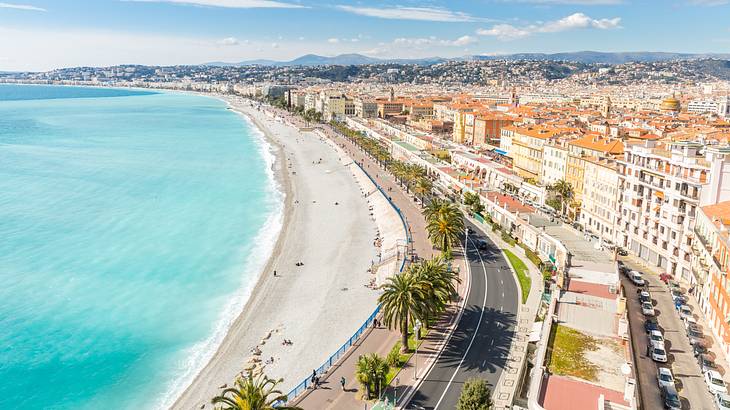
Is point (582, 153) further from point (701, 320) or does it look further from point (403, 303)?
point (403, 303)

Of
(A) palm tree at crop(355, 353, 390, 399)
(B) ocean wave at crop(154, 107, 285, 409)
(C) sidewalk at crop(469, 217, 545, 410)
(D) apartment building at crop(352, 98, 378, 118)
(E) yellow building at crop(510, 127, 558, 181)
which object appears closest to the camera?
(C) sidewalk at crop(469, 217, 545, 410)

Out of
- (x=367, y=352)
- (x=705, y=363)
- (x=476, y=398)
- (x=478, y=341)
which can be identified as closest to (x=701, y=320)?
(x=705, y=363)

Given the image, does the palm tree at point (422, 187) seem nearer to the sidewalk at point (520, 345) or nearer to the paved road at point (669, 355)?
the sidewalk at point (520, 345)

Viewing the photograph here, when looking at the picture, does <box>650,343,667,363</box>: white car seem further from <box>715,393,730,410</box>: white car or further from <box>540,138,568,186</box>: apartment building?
<box>540,138,568,186</box>: apartment building

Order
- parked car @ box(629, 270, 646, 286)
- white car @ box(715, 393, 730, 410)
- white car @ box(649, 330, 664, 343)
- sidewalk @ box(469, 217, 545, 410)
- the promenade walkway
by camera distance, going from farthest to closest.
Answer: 1. parked car @ box(629, 270, 646, 286)
2. white car @ box(649, 330, 664, 343)
3. the promenade walkway
4. sidewalk @ box(469, 217, 545, 410)
5. white car @ box(715, 393, 730, 410)

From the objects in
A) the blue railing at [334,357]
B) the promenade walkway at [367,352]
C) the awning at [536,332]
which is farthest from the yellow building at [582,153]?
the awning at [536,332]

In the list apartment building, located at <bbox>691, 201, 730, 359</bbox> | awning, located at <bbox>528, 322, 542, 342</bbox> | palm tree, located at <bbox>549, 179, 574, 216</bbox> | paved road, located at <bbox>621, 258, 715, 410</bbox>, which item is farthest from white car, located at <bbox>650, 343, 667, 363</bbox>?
palm tree, located at <bbox>549, 179, 574, 216</bbox>
